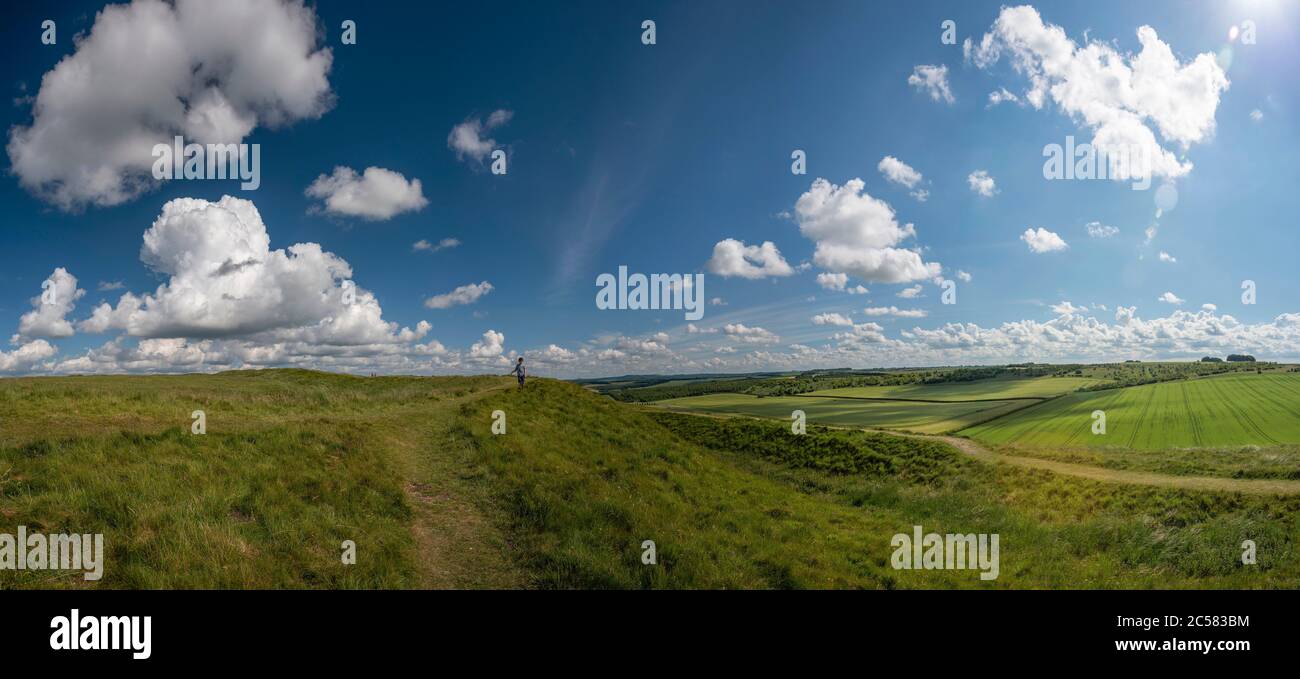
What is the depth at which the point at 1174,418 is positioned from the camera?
50.4 m

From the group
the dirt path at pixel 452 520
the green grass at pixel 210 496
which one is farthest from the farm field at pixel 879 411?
the green grass at pixel 210 496

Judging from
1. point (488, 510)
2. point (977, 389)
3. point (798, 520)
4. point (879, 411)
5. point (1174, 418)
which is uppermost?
point (488, 510)

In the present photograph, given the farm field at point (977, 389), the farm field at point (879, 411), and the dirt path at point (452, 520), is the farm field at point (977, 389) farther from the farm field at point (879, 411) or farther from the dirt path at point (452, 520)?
the dirt path at point (452, 520)

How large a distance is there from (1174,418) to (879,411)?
34.8m

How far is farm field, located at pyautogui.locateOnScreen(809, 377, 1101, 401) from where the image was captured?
91.1 meters

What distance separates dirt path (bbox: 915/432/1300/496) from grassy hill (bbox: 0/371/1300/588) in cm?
215

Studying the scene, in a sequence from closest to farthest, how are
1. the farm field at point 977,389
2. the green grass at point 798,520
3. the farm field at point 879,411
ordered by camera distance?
the green grass at point 798,520 → the farm field at point 879,411 → the farm field at point 977,389

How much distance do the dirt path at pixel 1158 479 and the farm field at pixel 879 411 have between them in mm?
22978

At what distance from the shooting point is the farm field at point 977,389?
299ft

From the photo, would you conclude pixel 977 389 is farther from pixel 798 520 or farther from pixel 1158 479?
pixel 798 520

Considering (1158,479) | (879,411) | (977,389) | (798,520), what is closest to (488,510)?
(798,520)
